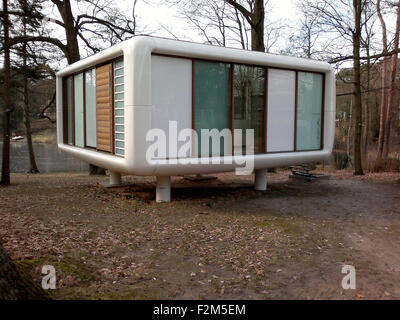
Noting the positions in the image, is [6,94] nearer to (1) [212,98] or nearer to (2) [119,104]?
(2) [119,104]

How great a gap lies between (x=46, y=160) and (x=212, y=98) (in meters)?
24.0

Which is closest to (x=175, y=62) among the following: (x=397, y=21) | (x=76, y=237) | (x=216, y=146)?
(x=216, y=146)

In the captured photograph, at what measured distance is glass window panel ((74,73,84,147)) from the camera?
31.7 ft

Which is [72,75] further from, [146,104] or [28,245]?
[28,245]

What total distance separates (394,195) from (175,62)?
6.07 meters

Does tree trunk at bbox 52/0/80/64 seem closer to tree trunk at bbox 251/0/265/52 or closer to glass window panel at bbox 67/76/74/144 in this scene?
glass window panel at bbox 67/76/74/144

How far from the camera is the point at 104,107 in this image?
26.8 feet

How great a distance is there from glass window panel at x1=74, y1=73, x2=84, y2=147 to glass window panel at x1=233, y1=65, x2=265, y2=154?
406cm

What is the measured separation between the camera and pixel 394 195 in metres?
9.08

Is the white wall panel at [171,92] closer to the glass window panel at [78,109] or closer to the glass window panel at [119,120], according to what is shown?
the glass window panel at [119,120]

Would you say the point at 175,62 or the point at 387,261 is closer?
the point at 387,261

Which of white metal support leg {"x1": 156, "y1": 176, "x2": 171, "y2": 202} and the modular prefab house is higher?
the modular prefab house

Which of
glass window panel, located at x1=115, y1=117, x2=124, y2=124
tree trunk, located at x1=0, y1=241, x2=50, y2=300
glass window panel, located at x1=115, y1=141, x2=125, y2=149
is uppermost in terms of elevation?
glass window panel, located at x1=115, y1=117, x2=124, y2=124

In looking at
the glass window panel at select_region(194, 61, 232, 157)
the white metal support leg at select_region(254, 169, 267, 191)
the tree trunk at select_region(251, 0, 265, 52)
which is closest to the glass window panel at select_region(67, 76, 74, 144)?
the glass window panel at select_region(194, 61, 232, 157)
